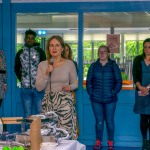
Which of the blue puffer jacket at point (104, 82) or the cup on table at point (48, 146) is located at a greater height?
the blue puffer jacket at point (104, 82)

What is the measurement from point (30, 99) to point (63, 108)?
7.68 feet

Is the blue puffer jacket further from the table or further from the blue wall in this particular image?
the table

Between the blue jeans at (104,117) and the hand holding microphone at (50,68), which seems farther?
the blue jeans at (104,117)

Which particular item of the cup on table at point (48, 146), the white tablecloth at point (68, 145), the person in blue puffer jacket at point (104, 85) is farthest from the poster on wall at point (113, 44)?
the cup on table at point (48, 146)

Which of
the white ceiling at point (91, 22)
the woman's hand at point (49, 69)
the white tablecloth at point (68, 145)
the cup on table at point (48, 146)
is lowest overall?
the white tablecloth at point (68, 145)

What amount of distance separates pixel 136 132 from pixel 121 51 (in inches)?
49.4

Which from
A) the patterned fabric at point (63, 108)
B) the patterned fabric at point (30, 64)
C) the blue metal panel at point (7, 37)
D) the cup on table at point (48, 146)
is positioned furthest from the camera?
the blue metal panel at point (7, 37)

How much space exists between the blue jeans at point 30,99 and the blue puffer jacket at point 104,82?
0.80 meters

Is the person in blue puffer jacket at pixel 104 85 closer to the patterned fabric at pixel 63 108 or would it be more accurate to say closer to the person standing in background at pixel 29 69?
the person standing in background at pixel 29 69

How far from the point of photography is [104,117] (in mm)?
7047

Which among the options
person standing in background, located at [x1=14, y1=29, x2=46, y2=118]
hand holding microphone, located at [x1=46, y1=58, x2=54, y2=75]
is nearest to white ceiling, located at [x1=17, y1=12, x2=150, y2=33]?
person standing in background, located at [x1=14, y1=29, x2=46, y2=118]

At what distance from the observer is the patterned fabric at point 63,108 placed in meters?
4.93

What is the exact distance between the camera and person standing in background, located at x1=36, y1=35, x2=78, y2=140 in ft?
16.3

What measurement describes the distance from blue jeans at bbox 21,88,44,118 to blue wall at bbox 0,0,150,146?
39 cm
